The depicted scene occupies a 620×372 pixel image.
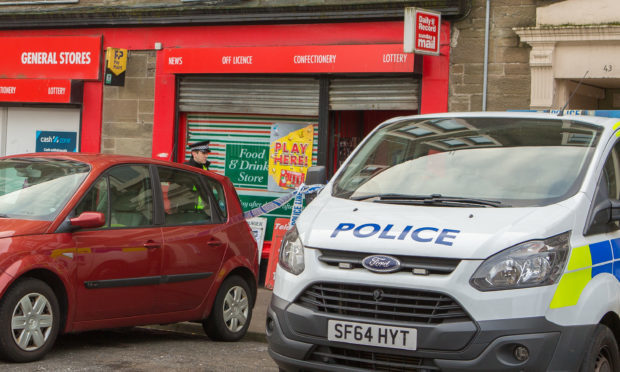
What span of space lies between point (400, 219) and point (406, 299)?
494 mm

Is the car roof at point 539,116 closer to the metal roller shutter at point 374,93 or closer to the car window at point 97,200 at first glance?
the car window at point 97,200

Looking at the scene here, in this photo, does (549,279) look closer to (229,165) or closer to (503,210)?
(503,210)

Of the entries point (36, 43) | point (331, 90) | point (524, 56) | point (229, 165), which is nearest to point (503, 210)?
point (524, 56)

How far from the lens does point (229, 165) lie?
15148mm

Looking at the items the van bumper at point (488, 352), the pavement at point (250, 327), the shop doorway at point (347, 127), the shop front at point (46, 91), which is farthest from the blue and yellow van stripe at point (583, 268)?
the shop front at point (46, 91)

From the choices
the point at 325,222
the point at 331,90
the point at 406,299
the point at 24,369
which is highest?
the point at 331,90

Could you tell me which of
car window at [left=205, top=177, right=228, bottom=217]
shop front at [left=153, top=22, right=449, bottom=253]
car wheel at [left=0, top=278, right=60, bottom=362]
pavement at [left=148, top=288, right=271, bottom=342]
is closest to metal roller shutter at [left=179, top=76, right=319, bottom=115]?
shop front at [left=153, top=22, right=449, bottom=253]

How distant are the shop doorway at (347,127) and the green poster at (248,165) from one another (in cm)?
110

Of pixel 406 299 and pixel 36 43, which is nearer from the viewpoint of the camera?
A: pixel 406 299

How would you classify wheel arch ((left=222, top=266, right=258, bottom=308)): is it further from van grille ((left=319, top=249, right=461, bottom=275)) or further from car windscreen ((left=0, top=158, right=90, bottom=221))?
van grille ((left=319, top=249, right=461, bottom=275))

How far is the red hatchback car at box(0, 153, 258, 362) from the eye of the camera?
6887mm

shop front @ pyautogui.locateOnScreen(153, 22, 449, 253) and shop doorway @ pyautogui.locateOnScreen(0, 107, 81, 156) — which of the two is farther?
shop doorway @ pyautogui.locateOnScreen(0, 107, 81, 156)

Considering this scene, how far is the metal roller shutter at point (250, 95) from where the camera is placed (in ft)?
47.2

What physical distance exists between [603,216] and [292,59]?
31.1 ft
